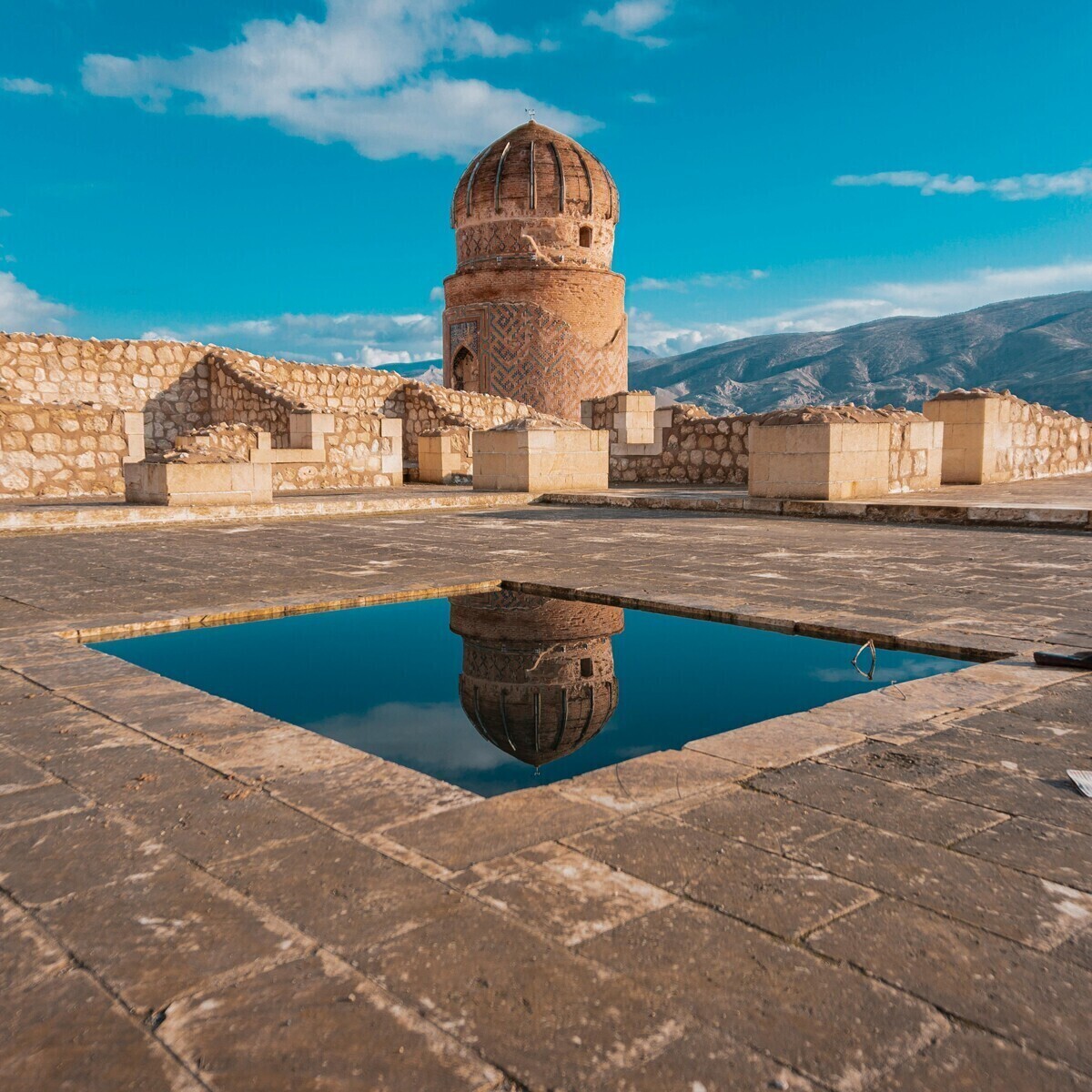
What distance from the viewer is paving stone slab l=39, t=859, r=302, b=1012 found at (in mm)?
1536

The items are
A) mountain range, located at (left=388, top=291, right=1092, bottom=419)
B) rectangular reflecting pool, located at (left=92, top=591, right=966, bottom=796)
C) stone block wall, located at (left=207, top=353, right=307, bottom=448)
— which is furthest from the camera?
mountain range, located at (left=388, top=291, right=1092, bottom=419)

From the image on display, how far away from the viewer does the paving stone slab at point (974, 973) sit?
139 centimetres

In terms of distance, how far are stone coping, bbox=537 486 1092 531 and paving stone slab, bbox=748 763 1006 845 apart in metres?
6.95

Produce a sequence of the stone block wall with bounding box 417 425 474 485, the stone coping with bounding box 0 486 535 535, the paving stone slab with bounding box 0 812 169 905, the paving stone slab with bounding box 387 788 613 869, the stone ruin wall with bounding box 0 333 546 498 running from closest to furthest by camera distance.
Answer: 1. the paving stone slab with bounding box 0 812 169 905
2. the paving stone slab with bounding box 387 788 613 869
3. the stone coping with bounding box 0 486 535 535
4. the stone ruin wall with bounding box 0 333 546 498
5. the stone block wall with bounding box 417 425 474 485

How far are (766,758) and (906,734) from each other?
0.50 metres

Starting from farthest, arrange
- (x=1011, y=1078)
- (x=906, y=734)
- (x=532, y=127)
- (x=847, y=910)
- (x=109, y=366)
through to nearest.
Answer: (x=532, y=127), (x=109, y=366), (x=906, y=734), (x=847, y=910), (x=1011, y=1078)

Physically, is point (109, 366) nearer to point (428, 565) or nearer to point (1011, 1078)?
point (428, 565)

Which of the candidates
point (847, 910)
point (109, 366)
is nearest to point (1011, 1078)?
point (847, 910)

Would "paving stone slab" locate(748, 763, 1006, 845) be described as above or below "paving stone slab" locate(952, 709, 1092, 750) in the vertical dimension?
below

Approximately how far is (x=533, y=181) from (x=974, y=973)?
30.6 meters

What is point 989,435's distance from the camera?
1275 centimetres

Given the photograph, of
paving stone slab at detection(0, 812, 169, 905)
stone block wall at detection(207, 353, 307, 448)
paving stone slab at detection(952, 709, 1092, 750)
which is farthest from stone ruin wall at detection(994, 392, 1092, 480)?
paving stone slab at detection(0, 812, 169, 905)

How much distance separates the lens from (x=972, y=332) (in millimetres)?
143875

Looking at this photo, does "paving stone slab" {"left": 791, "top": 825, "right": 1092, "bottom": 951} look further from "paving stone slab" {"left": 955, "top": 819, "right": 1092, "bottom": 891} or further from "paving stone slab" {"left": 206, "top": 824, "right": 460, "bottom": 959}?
"paving stone slab" {"left": 206, "top": 824, "right": 460, "bottom": 959}
